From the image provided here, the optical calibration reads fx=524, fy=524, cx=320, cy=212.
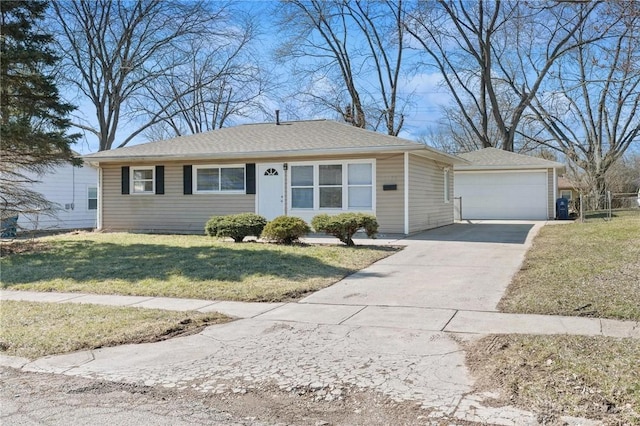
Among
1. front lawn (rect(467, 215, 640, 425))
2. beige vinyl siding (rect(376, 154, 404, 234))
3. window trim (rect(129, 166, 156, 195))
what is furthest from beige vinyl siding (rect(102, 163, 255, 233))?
front lawn (rect(467, 215, 640, 425))

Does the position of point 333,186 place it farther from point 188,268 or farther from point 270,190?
point 188,268

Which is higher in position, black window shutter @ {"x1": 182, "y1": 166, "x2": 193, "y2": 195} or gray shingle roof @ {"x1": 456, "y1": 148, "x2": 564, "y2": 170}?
gray shingle roof @ {"x1": 456, "y1": 148, "x2": 564, "y2": 170}

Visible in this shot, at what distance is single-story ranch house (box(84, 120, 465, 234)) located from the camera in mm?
15703

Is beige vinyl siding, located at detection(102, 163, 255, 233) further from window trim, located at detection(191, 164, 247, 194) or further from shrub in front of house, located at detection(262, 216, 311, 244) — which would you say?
shrub in front of house, located at detection(262, 216, 311, 244)

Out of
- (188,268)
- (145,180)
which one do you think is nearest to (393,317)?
(188,268)

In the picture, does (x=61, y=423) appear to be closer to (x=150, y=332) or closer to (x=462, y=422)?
(x=150, y=332)

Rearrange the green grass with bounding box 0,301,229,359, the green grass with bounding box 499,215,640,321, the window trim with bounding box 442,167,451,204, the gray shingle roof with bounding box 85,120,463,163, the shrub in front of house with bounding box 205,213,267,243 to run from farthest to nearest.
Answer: the window trim with bounding box 442,167,451,204 < the gray shingle roof with bounding box 85,120,463,163 < the shrub in front of house with bounding box 205,213,267,243 < the green grass with bounding box 499,215,640,321 < the green grass with bounding box 0,301,229,359

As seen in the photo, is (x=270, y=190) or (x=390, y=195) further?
(x=270, y=190)

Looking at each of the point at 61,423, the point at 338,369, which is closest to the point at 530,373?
the point at 338,369

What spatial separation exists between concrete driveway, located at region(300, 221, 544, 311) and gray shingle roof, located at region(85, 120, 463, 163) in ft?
11.4

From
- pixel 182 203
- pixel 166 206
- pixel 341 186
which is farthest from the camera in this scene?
pixel 166 206

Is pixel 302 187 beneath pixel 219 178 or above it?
beneath

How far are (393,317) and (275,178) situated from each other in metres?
11.2

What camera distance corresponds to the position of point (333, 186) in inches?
640
